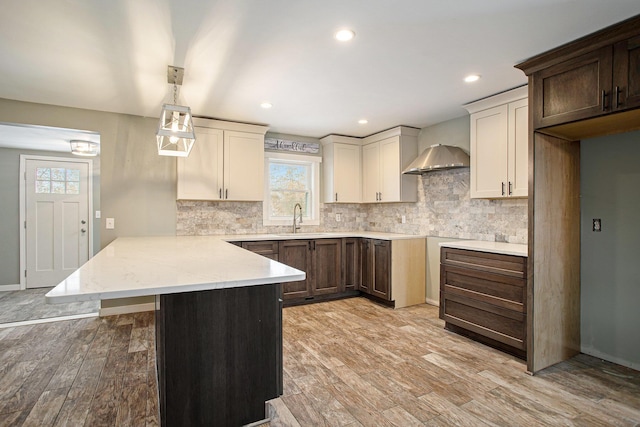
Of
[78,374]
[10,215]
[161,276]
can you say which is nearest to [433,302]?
[161,276]

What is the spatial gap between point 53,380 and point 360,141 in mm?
4487

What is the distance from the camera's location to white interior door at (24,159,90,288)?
5398 mm

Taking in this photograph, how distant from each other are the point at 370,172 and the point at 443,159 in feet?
4.80

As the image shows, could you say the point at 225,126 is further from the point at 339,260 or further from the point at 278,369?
the point at 278,369

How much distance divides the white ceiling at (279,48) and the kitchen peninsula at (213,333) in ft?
4.96

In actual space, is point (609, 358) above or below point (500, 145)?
below

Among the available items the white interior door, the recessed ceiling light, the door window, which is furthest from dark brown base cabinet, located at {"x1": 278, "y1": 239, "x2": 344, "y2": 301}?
the door window

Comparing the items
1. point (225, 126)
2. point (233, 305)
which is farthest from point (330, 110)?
A: point (233, 305)

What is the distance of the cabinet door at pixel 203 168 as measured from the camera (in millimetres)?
4062

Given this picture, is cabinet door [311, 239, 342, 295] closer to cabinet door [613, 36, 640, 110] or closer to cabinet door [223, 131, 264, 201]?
cabinet door [223, 131, 264, 201]

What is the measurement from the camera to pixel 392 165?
15.4 feet

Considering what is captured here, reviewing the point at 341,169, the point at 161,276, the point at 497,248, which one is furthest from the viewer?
the point at 341,169

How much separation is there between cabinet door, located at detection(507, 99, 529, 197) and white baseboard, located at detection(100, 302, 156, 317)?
4252 mm

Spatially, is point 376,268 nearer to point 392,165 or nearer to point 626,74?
point 392,165
